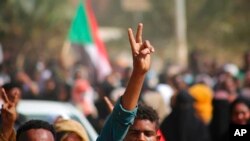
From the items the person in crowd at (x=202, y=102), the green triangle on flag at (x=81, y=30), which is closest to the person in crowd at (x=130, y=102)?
the person in crowd at (x=202, y=102)

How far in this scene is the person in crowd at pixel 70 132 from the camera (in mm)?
7004

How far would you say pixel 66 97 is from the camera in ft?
51.6

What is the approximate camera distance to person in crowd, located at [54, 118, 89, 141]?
7.00 metres

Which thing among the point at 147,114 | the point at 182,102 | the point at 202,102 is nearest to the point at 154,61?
the point at 202,102

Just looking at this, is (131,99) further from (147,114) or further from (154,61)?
(154,61)

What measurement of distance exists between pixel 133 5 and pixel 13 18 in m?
7.11

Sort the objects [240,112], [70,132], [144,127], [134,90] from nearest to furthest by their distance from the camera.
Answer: [134,90] < [144,127] < [70,132] < [240,112]

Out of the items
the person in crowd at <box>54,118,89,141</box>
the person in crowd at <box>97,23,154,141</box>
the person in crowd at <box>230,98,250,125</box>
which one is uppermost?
the person in crowd at <box>97,23,154,141</box>

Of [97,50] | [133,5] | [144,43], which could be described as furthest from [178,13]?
[144,43]

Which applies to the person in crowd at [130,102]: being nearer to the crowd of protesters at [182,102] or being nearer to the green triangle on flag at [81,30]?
the crowd of protesters at [182,102]

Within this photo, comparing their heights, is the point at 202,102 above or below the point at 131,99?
below

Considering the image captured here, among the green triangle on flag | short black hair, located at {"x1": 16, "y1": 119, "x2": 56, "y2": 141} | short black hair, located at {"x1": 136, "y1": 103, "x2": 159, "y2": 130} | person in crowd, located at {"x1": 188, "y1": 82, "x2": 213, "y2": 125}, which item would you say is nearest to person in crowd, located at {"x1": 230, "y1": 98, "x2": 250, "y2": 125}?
person in crowd, located at {"x1": 188, "y1": 82, "x2": 213, "y2": 125}

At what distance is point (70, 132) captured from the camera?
23.2 feet

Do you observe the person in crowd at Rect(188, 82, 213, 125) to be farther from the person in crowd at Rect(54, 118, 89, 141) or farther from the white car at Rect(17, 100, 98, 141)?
the person in crowd at Rect(54, 118, 89, 141)
